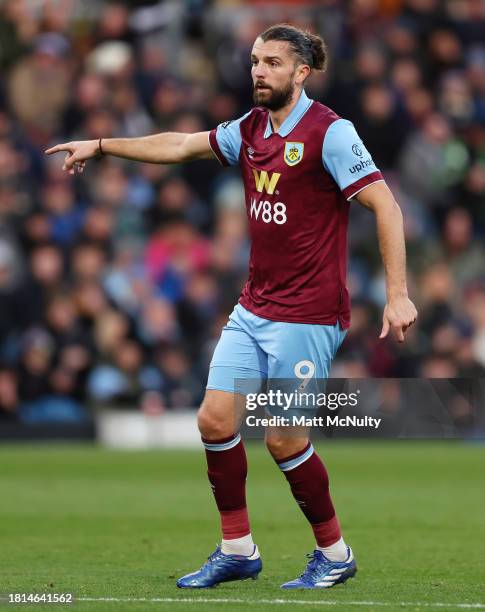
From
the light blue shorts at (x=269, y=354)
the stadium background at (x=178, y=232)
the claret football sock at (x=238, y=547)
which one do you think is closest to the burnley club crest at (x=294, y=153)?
the light blue shorts at (x=269, y=354)

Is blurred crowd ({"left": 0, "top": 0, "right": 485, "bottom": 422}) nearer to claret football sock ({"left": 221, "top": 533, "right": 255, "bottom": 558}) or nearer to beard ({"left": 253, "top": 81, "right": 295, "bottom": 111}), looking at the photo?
claret football sock ({"left": 221, "top": 533, "right": 255, "bottom": 558})

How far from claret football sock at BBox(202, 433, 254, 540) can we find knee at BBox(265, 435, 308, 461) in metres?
0.19

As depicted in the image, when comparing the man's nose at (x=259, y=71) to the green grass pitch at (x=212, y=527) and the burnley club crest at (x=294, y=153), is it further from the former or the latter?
the green grass pitch at (x=212, y=527)

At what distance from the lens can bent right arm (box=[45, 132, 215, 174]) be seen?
24.7 ft

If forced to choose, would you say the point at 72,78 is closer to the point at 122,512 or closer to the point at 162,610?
the point at 122,512

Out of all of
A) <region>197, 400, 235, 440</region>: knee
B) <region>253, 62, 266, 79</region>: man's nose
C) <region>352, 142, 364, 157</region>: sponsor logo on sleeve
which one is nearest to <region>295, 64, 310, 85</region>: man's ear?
<region>253, 62, 266, 79</region>: man's nose

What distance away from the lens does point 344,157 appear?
7.00 meters

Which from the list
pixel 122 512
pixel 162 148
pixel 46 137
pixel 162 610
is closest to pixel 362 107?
pixel 46 137

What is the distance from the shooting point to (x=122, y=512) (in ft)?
37.3

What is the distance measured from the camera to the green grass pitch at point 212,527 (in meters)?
7.02

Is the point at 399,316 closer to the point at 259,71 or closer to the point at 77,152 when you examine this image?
the point at 259,71

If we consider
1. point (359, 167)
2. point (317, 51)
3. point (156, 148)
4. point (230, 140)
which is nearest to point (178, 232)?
point (156, 148)

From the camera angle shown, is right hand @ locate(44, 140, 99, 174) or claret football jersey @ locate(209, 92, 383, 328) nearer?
claret football jersey @ locate(209, 92, 383, 328)

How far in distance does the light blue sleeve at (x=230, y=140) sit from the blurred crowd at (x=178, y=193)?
384 inches
